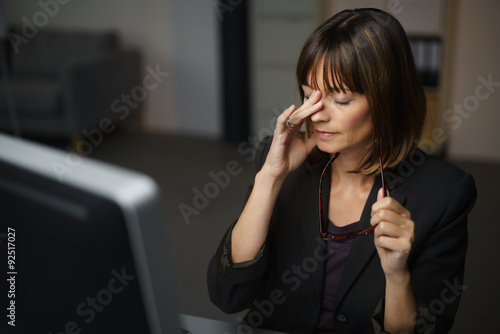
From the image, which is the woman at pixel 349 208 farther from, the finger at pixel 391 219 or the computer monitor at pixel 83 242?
the computer monitor at pixel 83 242

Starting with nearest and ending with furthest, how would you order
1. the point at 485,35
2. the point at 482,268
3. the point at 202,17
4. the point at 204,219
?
the point at 482,268, the point at 204,219, the point at 485,35, the point at 202,17

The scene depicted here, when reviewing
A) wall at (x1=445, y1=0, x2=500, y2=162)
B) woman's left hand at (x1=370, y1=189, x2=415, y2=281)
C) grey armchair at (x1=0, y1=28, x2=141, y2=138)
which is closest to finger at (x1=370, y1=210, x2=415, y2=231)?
woman's left hand at (x1=370, y1=189, x2=415, y2=281)

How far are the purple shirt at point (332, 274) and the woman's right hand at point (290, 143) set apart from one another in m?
0.20

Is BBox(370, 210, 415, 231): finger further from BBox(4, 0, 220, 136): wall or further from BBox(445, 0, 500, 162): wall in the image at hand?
BBox(4, 0, 220, 136): wall

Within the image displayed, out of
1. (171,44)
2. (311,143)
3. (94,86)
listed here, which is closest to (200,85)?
(171,44)

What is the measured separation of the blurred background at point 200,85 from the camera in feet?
12.8

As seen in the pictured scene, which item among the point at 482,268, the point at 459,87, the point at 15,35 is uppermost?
the point at 15,35

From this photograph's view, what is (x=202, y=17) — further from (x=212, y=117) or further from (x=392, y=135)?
(x=392, y=135)

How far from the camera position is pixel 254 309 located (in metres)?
1.33

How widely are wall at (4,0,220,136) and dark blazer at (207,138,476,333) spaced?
12.0 feet

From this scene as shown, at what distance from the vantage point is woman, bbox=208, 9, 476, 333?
1173mm

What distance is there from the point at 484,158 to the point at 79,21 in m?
3.64

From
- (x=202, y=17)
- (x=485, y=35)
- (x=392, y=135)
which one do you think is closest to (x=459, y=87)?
(x=485, y=35)

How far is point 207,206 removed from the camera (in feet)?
12.0
